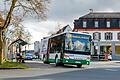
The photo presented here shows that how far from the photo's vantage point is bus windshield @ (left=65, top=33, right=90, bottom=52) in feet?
119

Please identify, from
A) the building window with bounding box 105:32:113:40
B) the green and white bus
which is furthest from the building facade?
the green and white bus

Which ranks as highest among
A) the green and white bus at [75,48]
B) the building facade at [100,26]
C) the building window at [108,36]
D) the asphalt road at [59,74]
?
the building facade at [100,26]

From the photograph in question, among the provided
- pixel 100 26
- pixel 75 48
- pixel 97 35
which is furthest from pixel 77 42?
pixel 100 26

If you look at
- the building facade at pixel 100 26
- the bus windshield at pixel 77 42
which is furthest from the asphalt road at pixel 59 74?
the building facade at pixel 100 26

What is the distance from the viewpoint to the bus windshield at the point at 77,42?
3628cm

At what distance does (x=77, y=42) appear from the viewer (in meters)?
36.5

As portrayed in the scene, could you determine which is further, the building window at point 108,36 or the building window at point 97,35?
the building window at point 97,35

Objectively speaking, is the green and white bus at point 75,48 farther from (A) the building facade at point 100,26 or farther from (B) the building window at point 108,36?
(B) the building window at point 108,36

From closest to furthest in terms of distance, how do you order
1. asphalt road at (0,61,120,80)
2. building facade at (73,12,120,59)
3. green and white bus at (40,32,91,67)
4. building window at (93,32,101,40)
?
asphalt road at (0,61,120,80)
green and white bus at (40,32,91,67)
building facade at (73,12,120,59)
building window at (93,32,101,40)

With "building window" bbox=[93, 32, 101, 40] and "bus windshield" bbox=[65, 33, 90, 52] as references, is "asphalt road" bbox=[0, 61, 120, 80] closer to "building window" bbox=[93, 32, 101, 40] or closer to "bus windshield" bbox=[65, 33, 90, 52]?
"bus windshield" bbox=[65, 33, 90, 52]

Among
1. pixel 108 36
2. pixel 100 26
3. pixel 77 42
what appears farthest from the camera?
pixel 100 26

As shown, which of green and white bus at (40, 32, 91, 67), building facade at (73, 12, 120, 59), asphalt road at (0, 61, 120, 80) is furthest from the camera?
building facade at (73, 12, 120, 59)

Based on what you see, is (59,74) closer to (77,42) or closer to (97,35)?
(77,42)

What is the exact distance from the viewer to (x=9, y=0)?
38031mm
